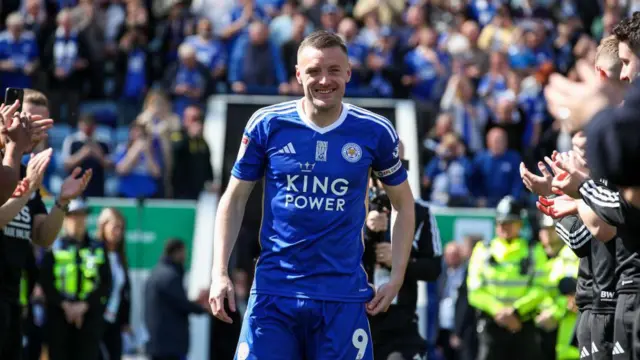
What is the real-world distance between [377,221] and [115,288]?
5949mm

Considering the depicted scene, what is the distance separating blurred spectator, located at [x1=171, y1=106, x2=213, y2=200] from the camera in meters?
18.4

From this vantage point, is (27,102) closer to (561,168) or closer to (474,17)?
(561,168)

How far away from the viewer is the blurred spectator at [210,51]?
20.9 m

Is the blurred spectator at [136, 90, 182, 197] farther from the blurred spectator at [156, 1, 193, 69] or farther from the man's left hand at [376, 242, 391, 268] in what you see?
the man's left hand at [376, 242, 391, 268]

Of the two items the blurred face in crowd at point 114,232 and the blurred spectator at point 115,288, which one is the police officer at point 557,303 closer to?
the blurred spectator at point 115,288

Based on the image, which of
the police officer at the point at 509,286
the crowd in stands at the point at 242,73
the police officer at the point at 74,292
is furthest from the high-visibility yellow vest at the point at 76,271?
the crowd in stands at the point at 242,73

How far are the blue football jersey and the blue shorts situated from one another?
0.06 m

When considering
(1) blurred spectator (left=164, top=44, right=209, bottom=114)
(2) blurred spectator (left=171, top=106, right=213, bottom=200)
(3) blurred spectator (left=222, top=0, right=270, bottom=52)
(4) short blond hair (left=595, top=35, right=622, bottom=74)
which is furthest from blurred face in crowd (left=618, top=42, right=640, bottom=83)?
(3) blurred spectator (left=222, top=0, right=270, bottom=52)

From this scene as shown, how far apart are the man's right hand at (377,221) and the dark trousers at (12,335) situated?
8.39 ft

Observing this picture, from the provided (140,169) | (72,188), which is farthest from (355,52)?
(72,188)

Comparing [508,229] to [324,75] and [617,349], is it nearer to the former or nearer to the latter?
[617,349]

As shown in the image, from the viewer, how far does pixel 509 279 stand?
14.0 m

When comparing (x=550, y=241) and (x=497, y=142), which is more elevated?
(x=497, y=142)

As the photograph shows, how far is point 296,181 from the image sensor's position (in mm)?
7289
